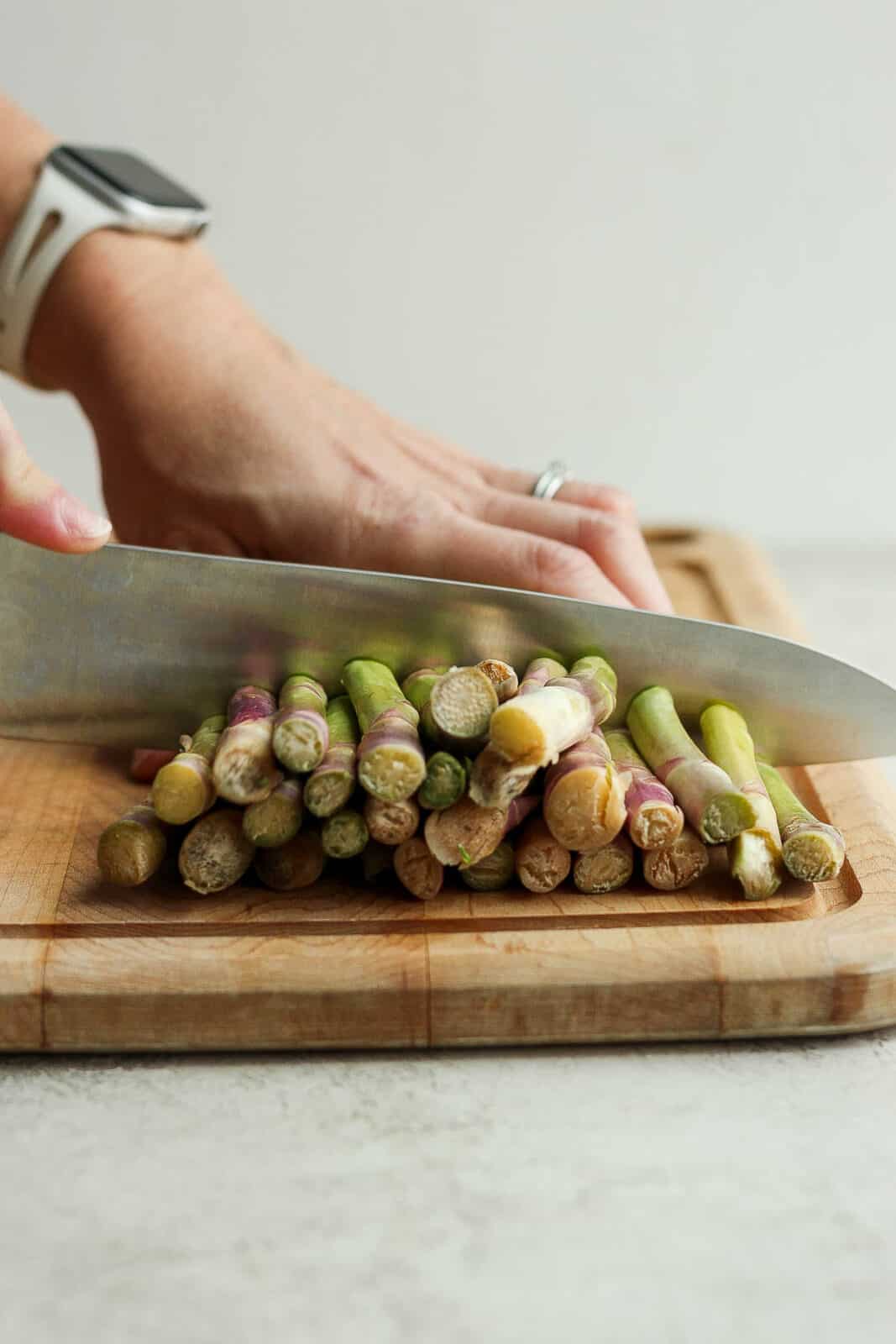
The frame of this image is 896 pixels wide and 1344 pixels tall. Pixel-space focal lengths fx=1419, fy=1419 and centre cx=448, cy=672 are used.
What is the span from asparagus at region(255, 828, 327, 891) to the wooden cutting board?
0.07ft

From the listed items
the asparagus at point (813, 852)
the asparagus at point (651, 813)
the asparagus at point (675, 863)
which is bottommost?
the asparagus at point (675, 863)

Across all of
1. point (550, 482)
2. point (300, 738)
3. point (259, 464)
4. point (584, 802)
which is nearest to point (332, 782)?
point (300, 738)

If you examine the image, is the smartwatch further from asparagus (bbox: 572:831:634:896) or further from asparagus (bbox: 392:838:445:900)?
asparagus (bbox: 572:831:634:896)

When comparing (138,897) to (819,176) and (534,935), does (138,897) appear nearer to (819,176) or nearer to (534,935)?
(534,935)

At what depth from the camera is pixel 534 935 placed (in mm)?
1595

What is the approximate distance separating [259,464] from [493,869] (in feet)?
2.98

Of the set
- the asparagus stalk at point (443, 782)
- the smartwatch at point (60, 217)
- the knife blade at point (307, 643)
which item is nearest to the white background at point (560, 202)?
the smartwatch at point (60, 217)

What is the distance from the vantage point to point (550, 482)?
253 cm

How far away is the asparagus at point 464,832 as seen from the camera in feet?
5.24

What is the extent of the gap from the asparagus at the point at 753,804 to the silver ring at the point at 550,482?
69 centimetres

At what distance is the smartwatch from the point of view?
7.89 feet

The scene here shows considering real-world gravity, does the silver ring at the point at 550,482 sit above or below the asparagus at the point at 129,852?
above

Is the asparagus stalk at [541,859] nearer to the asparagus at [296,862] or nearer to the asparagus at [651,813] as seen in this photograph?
the asparagus at [651,813]

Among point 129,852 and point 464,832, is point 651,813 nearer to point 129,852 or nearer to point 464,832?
point 464,832
